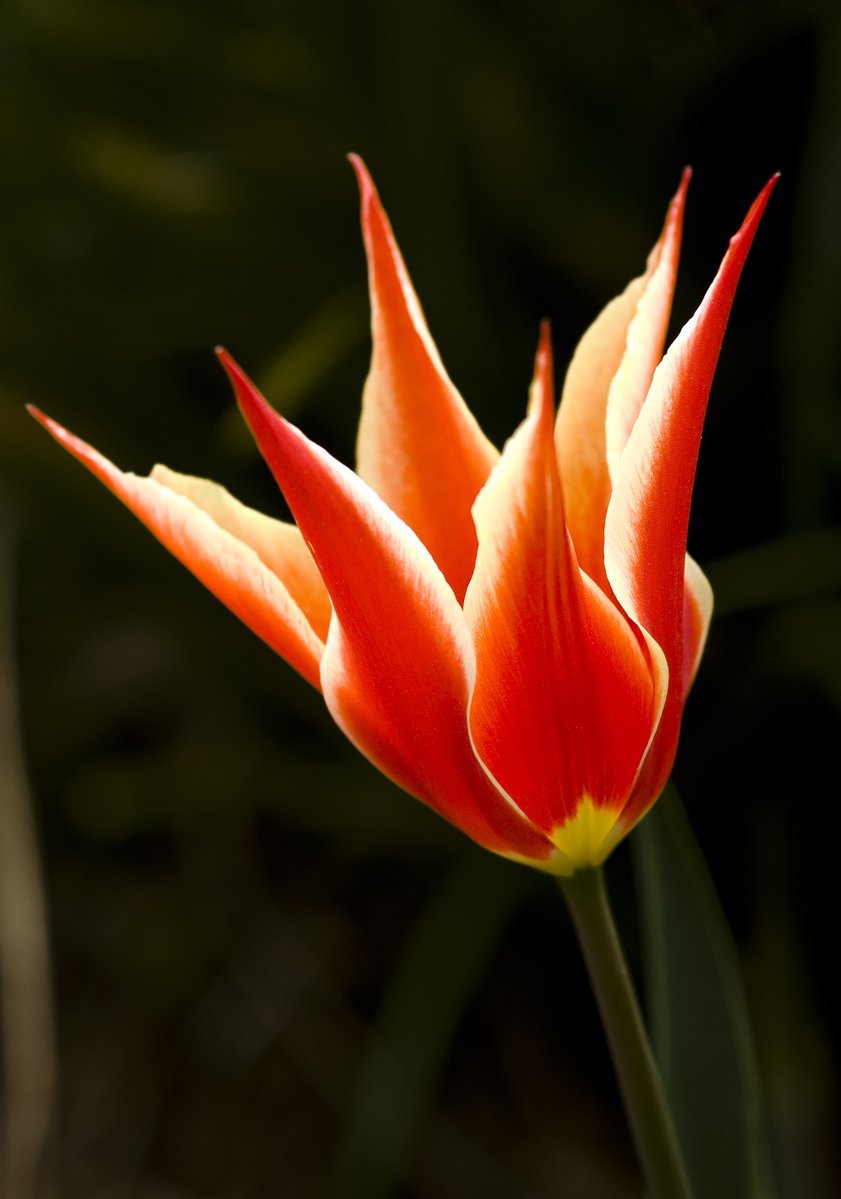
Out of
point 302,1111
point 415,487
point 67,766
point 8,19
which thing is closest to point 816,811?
point 302,1111

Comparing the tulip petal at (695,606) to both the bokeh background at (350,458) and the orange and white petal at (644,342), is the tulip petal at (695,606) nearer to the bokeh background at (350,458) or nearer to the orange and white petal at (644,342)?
the orange and white petal at (644,342)

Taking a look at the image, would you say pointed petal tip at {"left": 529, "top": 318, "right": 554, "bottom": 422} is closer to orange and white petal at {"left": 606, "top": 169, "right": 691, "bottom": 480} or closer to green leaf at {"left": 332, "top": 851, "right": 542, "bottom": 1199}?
orange and white petal at {"left": 606, "top": 169, "right": 691, "bottom": 480}

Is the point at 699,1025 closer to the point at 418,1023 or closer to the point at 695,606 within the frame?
the point at 695,606

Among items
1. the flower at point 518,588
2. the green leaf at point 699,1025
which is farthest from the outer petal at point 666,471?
the green leaf at point 699,1025

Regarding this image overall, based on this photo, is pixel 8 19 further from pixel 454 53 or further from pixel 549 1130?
pixel 549 1130

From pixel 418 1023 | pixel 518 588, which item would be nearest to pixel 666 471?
pixel 518 588

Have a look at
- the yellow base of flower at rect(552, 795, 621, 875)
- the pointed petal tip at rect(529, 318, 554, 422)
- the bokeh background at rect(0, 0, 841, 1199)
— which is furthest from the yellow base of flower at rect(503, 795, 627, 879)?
the bokeh background at rect(0, 0, 841, 1199)
